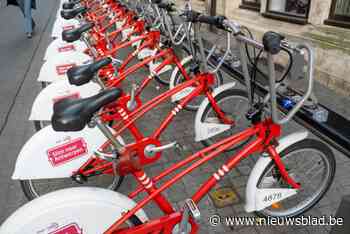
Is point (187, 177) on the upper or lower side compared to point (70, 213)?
lower

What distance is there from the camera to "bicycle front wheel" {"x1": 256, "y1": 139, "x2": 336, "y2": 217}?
226cm

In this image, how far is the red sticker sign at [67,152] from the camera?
2377 millimetres

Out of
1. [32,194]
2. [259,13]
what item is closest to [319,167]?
[32,194]

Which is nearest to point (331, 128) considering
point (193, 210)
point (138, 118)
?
point (193, 210)

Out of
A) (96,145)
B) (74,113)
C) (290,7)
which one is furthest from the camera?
(290,7)

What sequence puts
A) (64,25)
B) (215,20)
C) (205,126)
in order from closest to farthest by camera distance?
(215,20), (205,126), (64,25)

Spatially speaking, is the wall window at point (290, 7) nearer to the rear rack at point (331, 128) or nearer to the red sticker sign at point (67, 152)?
the rear rack at point (331, 128)

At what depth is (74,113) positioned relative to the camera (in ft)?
4.75

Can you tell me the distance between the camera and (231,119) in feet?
10.7

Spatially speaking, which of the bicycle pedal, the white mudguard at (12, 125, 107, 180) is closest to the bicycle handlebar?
the bicycle pedal

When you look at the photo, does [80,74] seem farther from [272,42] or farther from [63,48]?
[63,48]

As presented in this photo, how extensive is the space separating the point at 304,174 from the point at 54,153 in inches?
82.7

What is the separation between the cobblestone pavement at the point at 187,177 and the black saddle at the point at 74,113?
1.21m

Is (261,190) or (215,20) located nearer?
(261,190)
